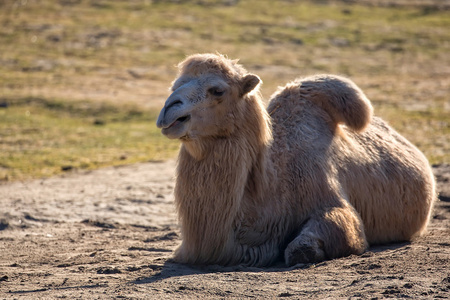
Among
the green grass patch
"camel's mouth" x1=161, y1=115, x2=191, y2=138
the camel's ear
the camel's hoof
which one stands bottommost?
the green grass patch

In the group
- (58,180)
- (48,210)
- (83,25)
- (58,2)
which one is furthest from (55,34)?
(48,210)

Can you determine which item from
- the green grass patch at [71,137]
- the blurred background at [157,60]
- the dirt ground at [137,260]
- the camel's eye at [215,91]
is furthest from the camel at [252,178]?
the green grass patch at [71,137]

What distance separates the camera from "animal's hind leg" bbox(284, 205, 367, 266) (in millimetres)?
6363

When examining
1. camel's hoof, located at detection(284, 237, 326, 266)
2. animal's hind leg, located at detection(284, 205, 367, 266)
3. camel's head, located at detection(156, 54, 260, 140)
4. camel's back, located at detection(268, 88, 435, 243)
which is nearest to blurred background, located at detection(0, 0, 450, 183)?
camel's head, located at detection(156, 54, 260, 140)

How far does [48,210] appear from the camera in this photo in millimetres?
9258

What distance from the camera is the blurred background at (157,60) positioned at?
48.6 ft

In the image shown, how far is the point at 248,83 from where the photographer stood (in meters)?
6.53

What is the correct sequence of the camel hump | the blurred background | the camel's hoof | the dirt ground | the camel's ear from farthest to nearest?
the blurred background → the camel hump → the camel's ear → the camel's hoof → the dirt ground

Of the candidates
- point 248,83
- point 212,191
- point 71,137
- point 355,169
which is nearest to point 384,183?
point 355,169

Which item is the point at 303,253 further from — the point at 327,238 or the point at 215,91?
the point at 215,91

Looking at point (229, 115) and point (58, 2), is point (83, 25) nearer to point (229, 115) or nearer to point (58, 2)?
point (58, 2)

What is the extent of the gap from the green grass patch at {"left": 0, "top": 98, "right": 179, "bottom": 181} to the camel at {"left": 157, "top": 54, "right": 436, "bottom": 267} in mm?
5957

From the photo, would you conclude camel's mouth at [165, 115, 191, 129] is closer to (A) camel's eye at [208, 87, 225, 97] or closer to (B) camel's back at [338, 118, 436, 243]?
(A) camel's eye at [208, 87, 225, 97]

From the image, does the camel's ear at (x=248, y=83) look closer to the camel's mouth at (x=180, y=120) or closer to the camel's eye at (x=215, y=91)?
the camel's eye at (x=215, y=91)
